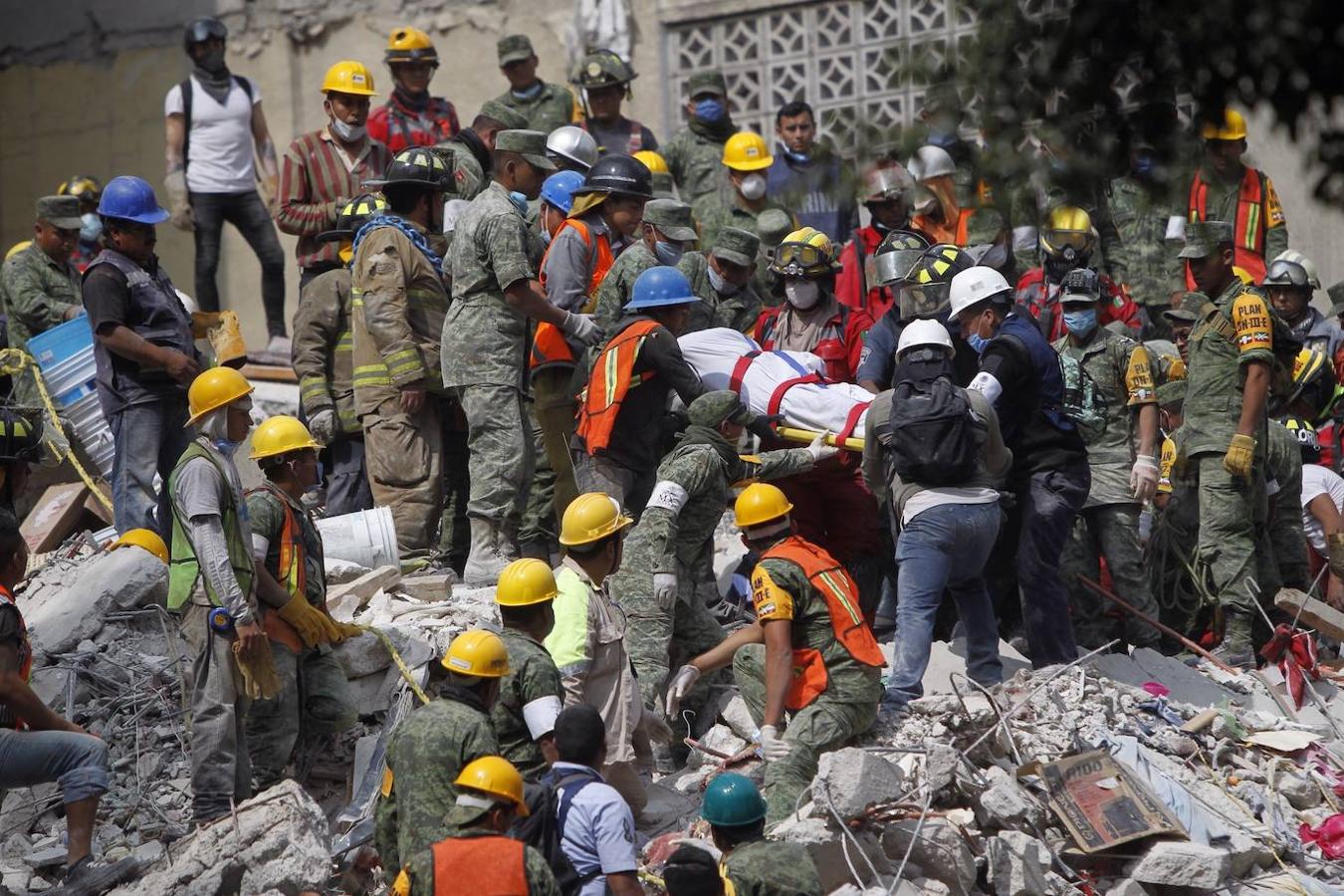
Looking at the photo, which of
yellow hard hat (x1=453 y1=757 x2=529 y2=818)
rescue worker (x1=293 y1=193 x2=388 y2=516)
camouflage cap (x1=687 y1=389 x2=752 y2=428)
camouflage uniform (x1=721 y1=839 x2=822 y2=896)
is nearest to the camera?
yellow hard hat (x1=453 y1=757 x2=529 y2=818)

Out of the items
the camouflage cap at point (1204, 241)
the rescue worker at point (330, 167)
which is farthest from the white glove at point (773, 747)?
the rescue worker at point (330, 167)

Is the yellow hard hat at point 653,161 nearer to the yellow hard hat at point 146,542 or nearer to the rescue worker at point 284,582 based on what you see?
the yellow hard hat at point 146,542

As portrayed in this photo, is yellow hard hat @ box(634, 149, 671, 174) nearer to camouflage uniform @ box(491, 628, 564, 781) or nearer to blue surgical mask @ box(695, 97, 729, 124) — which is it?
blue surgical mask @ box(695, 97, 729, 124)

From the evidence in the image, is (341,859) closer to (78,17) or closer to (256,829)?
(256,829)

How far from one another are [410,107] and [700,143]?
2.03 m

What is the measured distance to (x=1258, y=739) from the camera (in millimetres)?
9695

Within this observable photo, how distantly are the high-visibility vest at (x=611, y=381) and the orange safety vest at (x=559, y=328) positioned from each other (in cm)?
39

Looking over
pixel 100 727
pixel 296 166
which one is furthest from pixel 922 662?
pixel 296 166

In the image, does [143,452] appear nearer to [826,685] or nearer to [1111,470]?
[826,685]

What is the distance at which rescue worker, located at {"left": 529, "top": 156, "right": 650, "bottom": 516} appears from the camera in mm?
9945

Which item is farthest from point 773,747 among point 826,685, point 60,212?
point 60,212

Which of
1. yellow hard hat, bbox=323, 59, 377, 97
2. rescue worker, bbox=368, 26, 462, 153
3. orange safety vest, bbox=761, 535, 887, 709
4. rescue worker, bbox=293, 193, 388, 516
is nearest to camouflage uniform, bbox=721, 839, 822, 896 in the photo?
orange safety vest, bbox=761, 535, 887, 709

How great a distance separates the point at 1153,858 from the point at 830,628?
5.53ft

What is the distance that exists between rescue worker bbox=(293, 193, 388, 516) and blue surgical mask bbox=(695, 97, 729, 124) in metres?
3.23
